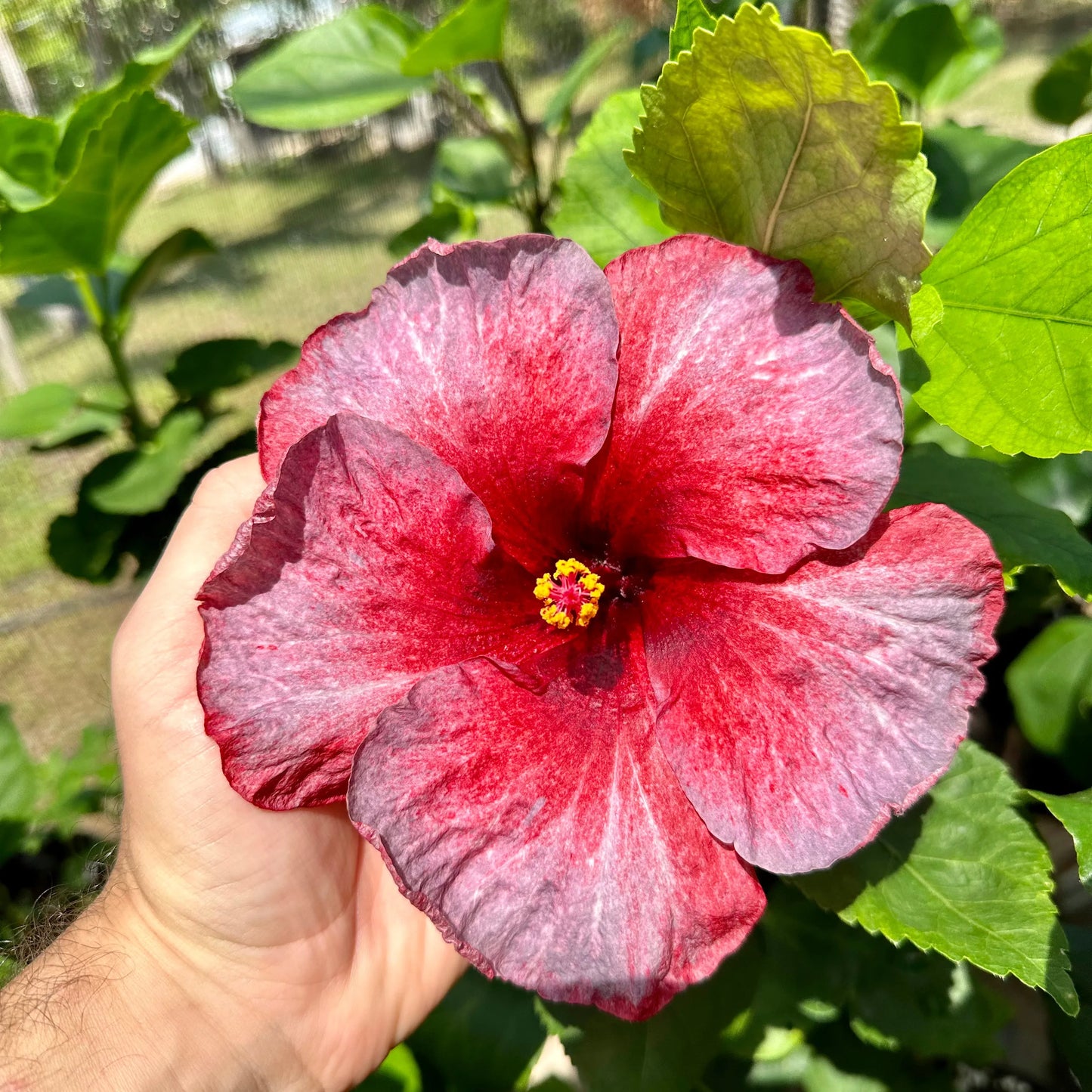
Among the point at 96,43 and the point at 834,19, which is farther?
the point at 96,43

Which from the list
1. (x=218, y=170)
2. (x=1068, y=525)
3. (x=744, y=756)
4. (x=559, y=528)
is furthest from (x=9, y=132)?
(x=218, y=170)

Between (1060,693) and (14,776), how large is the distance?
1.92 metres

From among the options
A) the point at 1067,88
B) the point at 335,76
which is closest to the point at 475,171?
the point at 335,76

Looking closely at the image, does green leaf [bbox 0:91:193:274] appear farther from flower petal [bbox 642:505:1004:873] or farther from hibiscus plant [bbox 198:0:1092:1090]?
flower petal [bbox 642:505:1004:873]

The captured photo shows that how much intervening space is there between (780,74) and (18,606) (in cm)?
309

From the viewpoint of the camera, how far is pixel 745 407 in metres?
0.70

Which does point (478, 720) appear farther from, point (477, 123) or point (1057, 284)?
point (477, 123)

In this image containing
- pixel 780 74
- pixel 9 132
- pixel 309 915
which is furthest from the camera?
pixel 9 132

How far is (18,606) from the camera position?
297cm

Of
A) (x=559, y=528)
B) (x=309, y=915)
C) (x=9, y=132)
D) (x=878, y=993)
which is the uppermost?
(x=9, y=132)

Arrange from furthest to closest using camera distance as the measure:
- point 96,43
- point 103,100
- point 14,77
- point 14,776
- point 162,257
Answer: point 14,77
point 96,43
point 14,776
point 162,257
point 103,100

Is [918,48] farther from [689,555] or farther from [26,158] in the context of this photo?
[26,158]

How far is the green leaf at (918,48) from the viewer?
1.22 metres

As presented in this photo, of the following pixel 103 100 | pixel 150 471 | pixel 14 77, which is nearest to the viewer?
pixel 103 100
